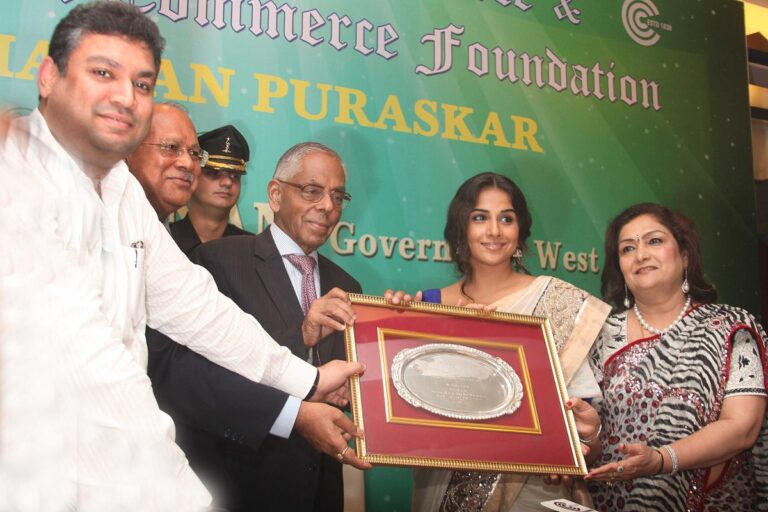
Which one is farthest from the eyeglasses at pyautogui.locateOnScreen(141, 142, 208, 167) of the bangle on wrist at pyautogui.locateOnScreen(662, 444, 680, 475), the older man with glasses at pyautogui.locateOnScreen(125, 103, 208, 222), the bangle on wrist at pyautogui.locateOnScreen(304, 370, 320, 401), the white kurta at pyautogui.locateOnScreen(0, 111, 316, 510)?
the bangle on wrist at pyautogui.locateOnScreen(662, 444, 680, 475)

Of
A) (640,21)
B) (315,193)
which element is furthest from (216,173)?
(640,21)

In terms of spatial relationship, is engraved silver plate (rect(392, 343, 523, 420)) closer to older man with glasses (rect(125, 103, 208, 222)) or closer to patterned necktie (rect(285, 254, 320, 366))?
patterned necktie (rect(285, 254, 320, 366))

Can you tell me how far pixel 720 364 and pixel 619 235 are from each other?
0.67m

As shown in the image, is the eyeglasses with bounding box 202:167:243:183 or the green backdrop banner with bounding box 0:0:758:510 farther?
the green backdrop banner with bounding box 0:0:758:510

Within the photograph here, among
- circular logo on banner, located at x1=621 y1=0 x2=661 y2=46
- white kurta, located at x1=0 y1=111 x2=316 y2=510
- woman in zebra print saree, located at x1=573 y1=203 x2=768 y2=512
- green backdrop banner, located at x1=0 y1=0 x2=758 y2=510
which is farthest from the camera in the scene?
circular logo on banner, located at x1=621 y1=0 x2=661 y2=46

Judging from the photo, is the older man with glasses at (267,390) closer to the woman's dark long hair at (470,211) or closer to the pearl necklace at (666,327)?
the woman's dark long hair at (470,211)

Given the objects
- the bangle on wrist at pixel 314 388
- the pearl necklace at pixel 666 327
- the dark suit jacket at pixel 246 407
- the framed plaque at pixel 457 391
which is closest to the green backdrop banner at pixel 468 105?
the dark suit jacket at pixel 246 407

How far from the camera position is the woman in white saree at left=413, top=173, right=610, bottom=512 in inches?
106

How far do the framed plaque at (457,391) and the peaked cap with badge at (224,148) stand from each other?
0.92 metres

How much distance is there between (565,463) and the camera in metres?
2.46

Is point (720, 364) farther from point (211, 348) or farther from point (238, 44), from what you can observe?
point (238, 44)

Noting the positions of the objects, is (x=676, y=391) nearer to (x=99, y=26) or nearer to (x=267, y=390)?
(x=267, y=390)

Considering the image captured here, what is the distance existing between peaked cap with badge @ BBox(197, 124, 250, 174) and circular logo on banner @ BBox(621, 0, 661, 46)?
2.34 m

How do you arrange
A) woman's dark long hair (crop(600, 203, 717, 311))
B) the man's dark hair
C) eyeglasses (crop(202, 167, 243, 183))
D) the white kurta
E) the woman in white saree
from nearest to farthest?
the white kurta < the man's dark hair < the woman in white saree < eyeglasses (crop(202, 167, 243, 183)) < woman's dark long hair (crop(600, 203, 717, 311))
